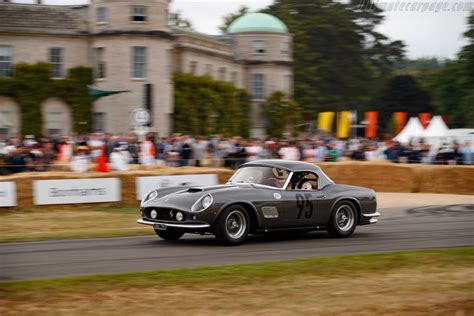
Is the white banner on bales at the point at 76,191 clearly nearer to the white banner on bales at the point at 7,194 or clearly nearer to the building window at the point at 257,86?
the white banner on bales at the point at 7,194

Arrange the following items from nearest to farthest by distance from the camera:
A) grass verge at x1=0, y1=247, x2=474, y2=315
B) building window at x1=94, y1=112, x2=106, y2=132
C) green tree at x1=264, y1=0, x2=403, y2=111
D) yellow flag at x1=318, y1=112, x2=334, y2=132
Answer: grass verge at x1=0, y1=247, x2=474, y2=315
building window at x1=94, y1=112, x2=106, y2=132
yellow flag at x1=318, y1=112, x2=334, y2=132
green tree at x1=264, y1=0, x2=403, y2=111

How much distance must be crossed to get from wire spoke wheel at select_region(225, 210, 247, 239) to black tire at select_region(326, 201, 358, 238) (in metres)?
1.84

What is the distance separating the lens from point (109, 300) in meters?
8.05


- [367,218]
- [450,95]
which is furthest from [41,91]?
[450,95]

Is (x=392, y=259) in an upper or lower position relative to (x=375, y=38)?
lower

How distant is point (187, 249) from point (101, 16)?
124ft

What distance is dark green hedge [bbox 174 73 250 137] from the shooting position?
51.6 metres

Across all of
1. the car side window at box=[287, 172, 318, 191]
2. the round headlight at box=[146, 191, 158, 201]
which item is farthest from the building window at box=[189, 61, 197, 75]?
the round headlight at box=[146, 191, 158, 201]

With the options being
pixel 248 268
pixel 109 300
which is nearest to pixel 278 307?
pixel 109 300

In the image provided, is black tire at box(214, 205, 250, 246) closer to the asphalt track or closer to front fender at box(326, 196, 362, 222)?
the asphalt track

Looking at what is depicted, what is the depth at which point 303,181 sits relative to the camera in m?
13.8

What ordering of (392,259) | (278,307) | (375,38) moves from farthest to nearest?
1. (375,38)
2. (392,259)
3. (278,307)

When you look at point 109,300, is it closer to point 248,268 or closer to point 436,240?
point 248,268

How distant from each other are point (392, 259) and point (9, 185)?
10.9 m
